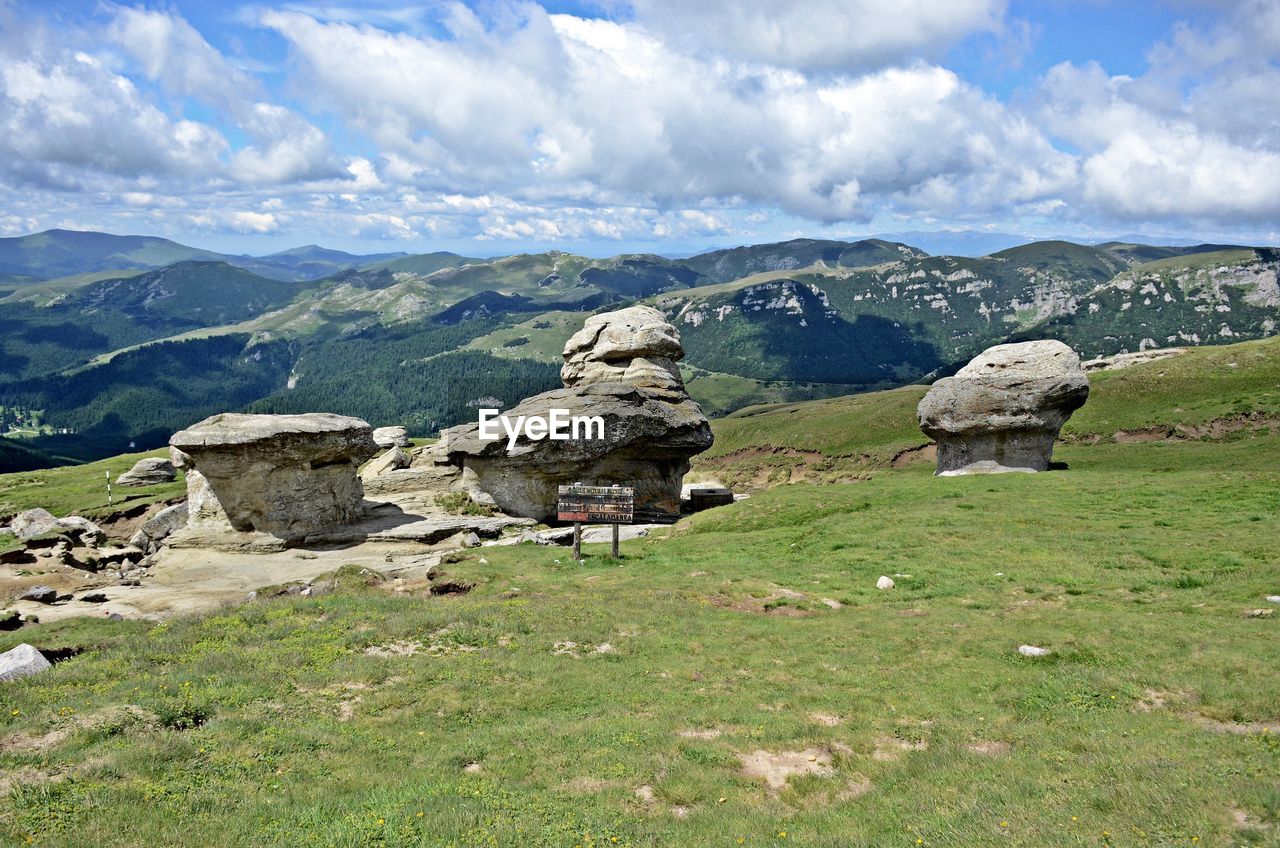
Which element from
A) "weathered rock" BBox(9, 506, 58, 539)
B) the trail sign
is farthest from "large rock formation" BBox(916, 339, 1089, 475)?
"weathered rock" BBox(9, 506, 58, 539)

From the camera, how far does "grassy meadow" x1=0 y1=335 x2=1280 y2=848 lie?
1092cm

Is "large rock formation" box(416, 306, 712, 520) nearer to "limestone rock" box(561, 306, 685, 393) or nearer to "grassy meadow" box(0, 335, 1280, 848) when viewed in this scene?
"limestone rock" box(561, 306, 685, 393)

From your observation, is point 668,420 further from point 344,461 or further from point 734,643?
point 734,643

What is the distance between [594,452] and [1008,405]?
3262 centimetres

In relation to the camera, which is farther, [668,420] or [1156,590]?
[668,420]

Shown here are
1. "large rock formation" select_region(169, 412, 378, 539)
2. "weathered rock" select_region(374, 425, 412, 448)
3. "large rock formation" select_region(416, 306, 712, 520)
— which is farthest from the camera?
"weathered rock" select_region(374, 425, 412, 448)

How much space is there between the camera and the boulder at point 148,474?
84375mm

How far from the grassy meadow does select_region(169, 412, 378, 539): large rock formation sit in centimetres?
1946

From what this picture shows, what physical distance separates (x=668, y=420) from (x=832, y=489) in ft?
47.0

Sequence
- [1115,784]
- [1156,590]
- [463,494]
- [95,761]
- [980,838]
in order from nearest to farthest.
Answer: [980,838] < [1115,784] < [95,761] < [1156,590] < [463,494]

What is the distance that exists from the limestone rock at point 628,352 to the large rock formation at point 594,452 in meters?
1.73

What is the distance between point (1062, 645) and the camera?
19.4m

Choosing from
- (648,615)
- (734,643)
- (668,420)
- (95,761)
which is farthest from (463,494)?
(95,761)

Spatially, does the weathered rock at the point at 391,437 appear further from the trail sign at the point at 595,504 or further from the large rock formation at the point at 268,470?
the trail sign at the point at 595,504
